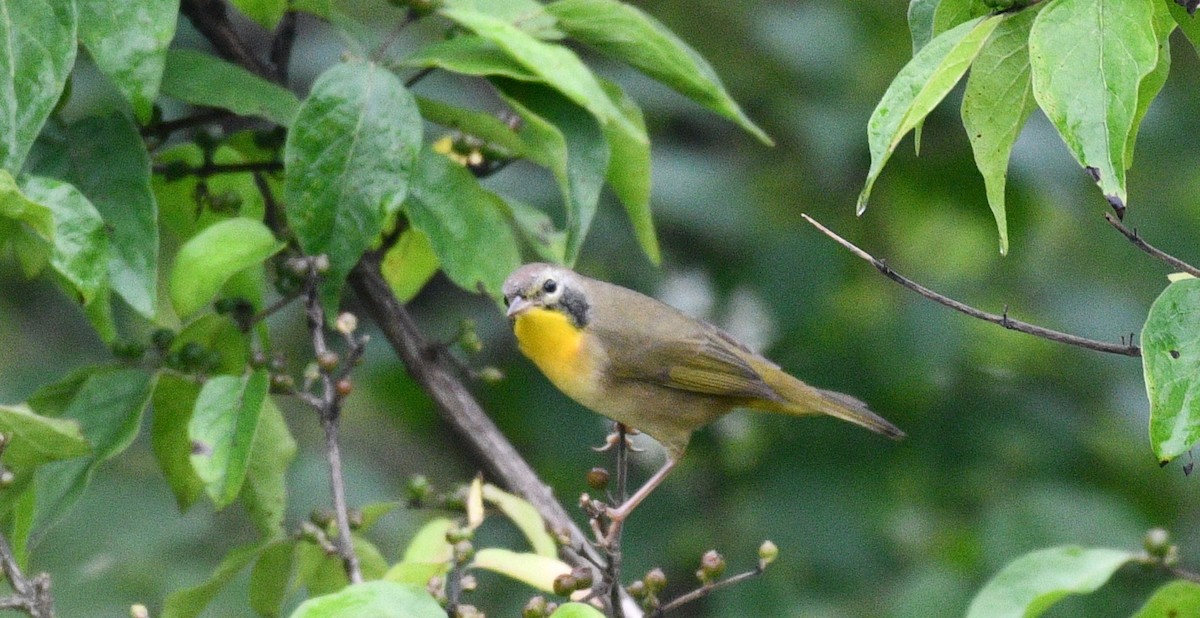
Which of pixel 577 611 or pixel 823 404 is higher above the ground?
pixel 577 611

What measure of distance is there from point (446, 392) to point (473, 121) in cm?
67

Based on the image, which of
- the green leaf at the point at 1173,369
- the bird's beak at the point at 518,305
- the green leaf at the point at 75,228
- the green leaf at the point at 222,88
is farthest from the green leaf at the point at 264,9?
the green leaf at the point at 1173,369

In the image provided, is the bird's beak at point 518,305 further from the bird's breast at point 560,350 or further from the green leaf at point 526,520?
the green leaf at point 526,520

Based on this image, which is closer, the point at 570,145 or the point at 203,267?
the point at 203,267

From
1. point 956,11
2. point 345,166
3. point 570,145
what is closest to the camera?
point 956,11

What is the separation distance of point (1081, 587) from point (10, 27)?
7.68 feet

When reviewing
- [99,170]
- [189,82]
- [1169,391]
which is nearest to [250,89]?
[189,82]

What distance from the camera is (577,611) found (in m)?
2.25

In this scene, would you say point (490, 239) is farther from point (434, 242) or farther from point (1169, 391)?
point (1169, 391)

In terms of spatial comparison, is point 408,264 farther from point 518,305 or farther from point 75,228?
point 75,228

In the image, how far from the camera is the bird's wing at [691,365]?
4168mm

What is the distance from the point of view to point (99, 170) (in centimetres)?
297

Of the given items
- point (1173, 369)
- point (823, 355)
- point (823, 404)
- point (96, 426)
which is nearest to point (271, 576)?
point (96, 426)

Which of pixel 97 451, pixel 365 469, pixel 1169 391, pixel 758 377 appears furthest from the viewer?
pixel 365 469
